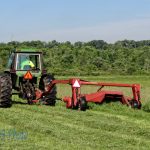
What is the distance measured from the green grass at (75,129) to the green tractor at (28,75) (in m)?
1.72

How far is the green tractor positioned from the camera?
15.0 metres

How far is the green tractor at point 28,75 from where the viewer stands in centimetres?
1496

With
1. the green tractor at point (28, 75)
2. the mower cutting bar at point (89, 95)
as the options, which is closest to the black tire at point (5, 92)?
the green tractor at point (28, 75)

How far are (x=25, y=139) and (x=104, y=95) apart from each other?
619cm

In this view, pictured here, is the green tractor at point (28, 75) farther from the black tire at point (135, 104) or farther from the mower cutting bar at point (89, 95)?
the black tire at point (135, 104)

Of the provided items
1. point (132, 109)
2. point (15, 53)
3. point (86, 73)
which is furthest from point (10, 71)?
point (86, 73)

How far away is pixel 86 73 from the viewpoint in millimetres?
51219

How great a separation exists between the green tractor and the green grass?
67.8 inches

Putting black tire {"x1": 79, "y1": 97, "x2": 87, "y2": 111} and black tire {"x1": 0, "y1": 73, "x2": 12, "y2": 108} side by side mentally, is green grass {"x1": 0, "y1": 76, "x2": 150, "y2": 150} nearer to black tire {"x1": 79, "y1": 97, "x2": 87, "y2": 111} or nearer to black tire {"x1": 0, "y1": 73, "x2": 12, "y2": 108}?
black tire {"x1": 79, "y1": 97, "x2": 87, "y2": 111}

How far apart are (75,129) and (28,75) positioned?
18.4 ft

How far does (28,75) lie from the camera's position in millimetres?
14781

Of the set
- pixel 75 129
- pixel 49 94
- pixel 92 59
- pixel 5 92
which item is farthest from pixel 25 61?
pixel 92 59

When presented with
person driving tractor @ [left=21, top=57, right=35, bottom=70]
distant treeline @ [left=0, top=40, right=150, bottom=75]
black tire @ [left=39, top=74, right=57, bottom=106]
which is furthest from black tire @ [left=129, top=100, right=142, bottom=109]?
distant treeline @ [left=0, top=40, right=150, bottom=75]

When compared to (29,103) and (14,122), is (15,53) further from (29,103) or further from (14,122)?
(14,122)
